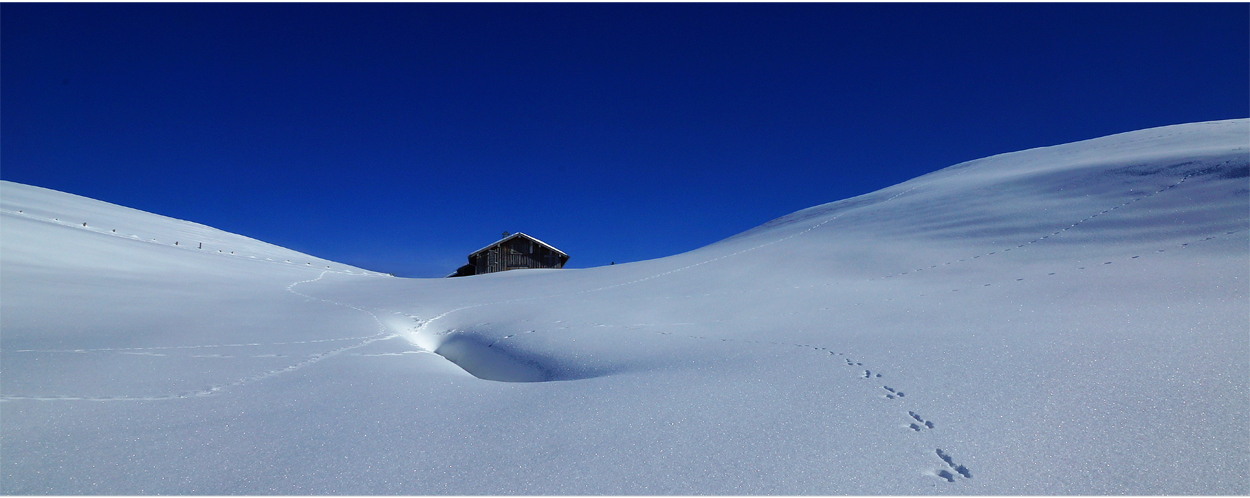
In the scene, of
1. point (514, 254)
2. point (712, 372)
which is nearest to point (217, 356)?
point (712, 372)

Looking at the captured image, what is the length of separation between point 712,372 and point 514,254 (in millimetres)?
20401

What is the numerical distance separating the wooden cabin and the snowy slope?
16168 mm

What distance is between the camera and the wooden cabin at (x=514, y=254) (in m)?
22.8

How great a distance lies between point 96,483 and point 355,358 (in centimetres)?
180

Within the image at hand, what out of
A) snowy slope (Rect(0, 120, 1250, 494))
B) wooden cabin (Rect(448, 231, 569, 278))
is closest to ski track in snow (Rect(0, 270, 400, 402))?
snowy slope (Rect(0, 120, 1250, 494))

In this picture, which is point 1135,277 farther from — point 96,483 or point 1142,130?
point 1142,130

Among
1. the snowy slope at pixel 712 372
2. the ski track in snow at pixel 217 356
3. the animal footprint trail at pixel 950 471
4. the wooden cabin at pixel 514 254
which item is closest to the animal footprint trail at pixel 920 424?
the snowy slope at pixel 712 372

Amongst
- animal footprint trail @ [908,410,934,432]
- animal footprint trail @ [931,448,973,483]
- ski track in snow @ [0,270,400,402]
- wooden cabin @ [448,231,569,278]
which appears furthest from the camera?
wooden cabin @ [448,231,569,278]

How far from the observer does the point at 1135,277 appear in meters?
4.06

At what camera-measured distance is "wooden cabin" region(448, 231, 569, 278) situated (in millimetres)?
22797

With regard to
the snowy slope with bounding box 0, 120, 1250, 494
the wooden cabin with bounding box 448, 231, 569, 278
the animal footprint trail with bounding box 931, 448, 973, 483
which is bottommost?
the animal footprint trail with bounding box 931, 448, 973, 483

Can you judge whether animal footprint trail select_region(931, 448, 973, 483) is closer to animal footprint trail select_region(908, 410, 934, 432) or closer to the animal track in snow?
the animal track in snow

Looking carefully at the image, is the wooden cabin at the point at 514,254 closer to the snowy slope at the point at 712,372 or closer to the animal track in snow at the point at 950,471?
the snowy slope at the point at 712,372

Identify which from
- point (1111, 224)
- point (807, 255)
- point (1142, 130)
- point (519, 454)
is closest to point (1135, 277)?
point (1111, 224)
